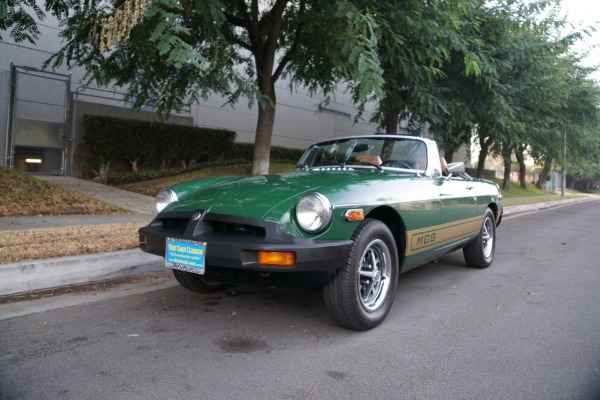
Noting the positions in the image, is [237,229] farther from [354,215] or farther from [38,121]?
[38,121]

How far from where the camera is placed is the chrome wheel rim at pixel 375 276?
3.46 metres

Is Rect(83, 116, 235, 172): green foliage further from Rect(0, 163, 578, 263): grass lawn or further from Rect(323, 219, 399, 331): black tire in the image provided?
Rect(323, 219, 399, 331): black tire

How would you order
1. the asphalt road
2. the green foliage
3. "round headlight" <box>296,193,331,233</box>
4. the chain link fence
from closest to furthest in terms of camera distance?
the asphalt road → "round headlight" <box>296,193,331,233</box> → the chain link fence → the green foliage

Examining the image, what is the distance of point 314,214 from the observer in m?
3.05

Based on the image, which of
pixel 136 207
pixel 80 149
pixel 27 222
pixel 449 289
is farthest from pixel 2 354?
pixel 80 149

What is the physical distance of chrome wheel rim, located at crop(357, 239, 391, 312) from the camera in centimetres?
346

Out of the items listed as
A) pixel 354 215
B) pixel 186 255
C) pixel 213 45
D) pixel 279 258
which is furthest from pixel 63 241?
pixel 213 45

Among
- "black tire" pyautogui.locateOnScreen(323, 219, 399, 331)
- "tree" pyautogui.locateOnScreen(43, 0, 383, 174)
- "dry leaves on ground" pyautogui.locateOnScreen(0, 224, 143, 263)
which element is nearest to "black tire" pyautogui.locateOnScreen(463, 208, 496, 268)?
"tree" pyautogui.locateOnScreen(43, 0, 383, 174)

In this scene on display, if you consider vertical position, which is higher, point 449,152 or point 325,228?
point 449,152

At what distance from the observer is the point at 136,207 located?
9273 mm

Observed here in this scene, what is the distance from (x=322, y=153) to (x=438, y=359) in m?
2.65

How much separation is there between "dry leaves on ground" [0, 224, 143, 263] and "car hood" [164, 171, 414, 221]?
1.59m

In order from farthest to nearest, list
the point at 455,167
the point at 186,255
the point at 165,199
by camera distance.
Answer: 1. the point at 455,167
2. the point at 165,199
3. the point at 186,255

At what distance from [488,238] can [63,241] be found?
5.27 m
